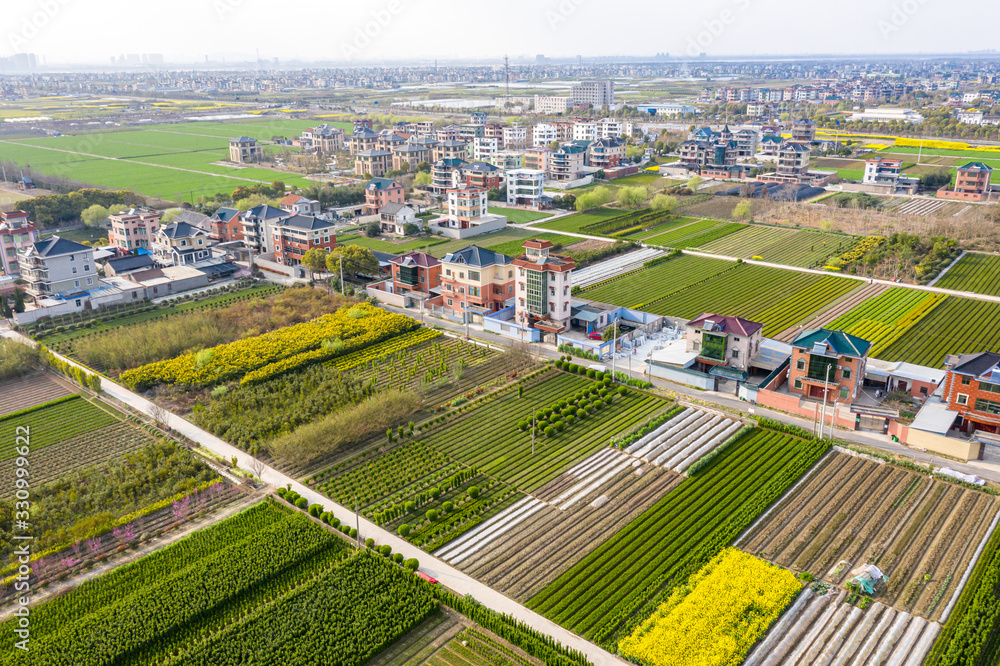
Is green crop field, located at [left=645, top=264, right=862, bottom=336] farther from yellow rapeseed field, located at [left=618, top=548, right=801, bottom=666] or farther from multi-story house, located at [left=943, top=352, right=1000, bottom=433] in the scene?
yellow rapeseed field, located at [left=618, top=548, right=801, bottom=666]

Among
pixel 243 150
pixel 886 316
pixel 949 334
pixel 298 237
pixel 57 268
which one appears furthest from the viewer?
pixel 243 150

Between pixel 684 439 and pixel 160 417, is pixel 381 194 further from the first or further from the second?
pixel 684 439

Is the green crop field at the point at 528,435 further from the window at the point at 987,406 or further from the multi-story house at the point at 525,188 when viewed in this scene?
the multi-story house at the point at 525,188

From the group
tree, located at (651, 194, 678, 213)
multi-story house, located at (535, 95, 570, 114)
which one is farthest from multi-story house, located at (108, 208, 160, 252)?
multi-story house, located at (535, 95, 570, 114)

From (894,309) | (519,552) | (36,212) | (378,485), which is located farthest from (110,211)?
(894,309)

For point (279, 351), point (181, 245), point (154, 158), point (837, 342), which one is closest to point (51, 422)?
point (279, 351)

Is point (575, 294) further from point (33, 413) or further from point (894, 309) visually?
→ point (33, 413)

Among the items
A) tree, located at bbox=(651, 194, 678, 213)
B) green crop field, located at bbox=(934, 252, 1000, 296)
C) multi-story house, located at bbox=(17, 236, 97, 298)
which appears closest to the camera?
multi-story house, located at bbox=(17, 236, 97, 298)
